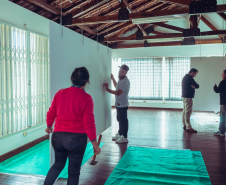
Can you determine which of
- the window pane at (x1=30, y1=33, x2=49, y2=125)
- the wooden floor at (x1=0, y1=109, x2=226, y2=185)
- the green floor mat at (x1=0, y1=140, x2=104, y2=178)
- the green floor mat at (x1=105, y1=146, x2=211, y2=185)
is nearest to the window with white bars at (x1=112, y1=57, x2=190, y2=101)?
the wooden floor at (x1=0, y1=109, x2=226, y2=185)

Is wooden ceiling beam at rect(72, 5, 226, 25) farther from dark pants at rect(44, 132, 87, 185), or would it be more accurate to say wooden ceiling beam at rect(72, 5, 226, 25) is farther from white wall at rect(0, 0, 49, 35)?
dark pants at rect(44, 132, 87, 185)

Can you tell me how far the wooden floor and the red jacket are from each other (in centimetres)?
96

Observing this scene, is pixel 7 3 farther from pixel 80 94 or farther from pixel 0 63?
pixel 80 94

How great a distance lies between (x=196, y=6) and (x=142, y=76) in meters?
4.71

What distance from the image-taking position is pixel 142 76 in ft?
26.7

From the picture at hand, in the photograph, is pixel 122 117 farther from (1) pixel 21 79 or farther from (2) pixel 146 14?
Result: (2) pixel 146 14

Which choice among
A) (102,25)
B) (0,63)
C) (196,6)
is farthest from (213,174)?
(102,25)

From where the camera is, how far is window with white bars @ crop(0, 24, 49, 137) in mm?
3057

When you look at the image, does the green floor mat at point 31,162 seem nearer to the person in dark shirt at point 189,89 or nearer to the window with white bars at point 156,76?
the person in dark shirt at point 189,89

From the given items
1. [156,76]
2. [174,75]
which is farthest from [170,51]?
[156,76]

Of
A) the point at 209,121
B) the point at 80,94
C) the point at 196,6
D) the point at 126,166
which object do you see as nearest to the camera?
the point at 80,94

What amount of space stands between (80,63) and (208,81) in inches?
175

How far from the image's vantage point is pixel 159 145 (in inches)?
139

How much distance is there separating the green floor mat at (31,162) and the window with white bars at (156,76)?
5.12 meters
